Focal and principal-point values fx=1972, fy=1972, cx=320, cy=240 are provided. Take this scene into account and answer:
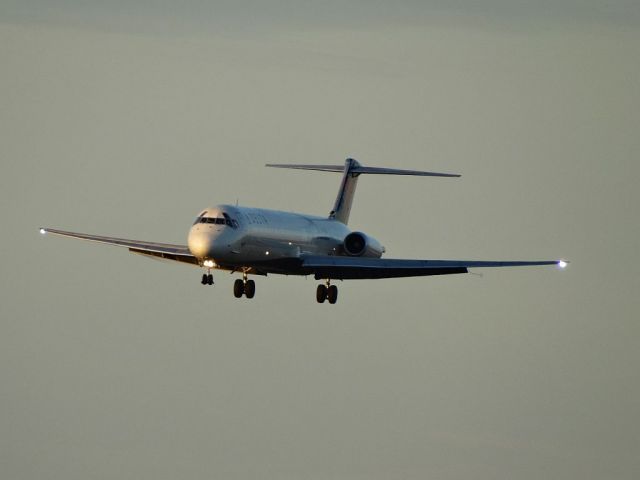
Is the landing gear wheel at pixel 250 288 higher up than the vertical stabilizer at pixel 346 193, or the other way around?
the vertical stabilizer at pixel 346 193

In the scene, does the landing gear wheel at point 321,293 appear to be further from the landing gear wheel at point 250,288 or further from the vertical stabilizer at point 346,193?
the vertical stabilizer at point 346,193

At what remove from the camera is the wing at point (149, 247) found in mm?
83938

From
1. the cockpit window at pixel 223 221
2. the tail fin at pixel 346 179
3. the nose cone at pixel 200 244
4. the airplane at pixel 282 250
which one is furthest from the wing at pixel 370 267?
the tail fin at pixel 346 179

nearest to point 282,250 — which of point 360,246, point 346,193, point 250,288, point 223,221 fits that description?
point 250,288

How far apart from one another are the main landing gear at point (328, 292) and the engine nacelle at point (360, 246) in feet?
8.08

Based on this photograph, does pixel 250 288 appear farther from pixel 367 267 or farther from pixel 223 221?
pixel 367 267

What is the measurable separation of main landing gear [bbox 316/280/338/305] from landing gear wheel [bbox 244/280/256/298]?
16.8 ft

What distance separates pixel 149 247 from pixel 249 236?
665 centimetres

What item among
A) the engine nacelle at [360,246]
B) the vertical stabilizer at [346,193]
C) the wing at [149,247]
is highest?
the vertical stabilizer at [346,193]

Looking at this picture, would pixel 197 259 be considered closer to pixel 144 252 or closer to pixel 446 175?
pixel 144 252

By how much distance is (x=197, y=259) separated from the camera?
81.8m

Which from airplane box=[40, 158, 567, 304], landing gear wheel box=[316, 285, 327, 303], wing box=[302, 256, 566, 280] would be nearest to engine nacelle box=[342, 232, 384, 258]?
airplane box=[40, 158, 567, 304]

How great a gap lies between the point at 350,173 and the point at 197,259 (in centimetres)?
1882

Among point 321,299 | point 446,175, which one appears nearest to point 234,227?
point 321,299
